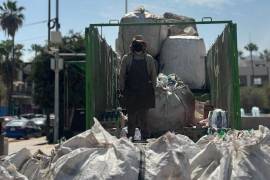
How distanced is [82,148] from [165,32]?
19.4 feet

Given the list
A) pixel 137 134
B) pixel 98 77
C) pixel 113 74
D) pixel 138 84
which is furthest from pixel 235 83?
pixel 113 74

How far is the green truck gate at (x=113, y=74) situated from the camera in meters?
6.85

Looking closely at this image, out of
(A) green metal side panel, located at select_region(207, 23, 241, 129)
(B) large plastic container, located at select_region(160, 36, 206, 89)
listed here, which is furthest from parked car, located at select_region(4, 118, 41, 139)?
(A) green metal side panel, located at select_region(207, 23, 241, 129)

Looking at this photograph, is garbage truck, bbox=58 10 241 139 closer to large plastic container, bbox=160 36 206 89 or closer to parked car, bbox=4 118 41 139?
large plastic container, bbox=160 36 206 89

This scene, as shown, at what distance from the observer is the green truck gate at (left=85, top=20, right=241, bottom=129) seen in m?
6.85

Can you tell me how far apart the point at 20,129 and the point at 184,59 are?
80.6 feet

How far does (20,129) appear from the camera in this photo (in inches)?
1289

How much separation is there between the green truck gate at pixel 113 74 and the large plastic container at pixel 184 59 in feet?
2.24

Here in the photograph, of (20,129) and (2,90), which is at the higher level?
(2,90)

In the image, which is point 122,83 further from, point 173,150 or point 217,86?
point 173,150

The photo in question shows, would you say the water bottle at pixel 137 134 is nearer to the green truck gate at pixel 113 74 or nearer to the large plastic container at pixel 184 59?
the green truck gate at pixel 113 74

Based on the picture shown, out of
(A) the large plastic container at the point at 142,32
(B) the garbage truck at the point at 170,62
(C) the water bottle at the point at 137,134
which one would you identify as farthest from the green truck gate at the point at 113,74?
(C) the water bottle at the point at 137,134

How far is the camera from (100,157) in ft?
12.0

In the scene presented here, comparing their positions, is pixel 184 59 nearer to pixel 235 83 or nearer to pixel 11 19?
pixel 235 83
